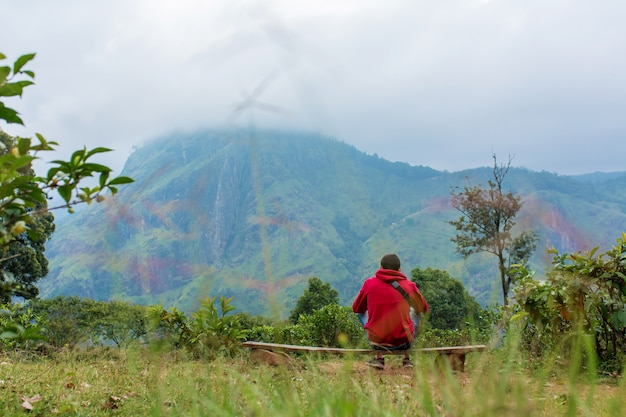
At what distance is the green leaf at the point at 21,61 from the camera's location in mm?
2672

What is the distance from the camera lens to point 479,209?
31.3 metres

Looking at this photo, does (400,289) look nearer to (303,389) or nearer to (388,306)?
(388,306)

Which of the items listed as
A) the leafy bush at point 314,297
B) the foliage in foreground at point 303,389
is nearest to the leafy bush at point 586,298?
the foliage in foreground at point 303,389

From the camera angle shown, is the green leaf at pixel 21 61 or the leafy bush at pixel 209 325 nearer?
the green leaf at pixel 21 61

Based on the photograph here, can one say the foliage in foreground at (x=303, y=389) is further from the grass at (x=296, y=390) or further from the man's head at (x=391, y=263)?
the man's head at (x=391, y=263)

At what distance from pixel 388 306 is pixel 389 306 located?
1cm

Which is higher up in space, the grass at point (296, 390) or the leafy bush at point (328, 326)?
the grass at point (296, 390)

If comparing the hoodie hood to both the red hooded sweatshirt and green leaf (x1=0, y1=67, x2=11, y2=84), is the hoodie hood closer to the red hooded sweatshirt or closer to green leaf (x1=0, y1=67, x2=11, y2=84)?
the red hooded sweatshirt

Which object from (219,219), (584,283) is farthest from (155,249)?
(584,283)

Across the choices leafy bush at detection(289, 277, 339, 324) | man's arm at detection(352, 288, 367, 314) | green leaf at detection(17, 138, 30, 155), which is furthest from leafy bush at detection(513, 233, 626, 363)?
leafy bush at detection(289, 277, 339, 324)

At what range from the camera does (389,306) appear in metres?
7.45

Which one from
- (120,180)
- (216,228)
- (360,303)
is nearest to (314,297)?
(360,303)

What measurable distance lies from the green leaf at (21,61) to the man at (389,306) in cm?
536

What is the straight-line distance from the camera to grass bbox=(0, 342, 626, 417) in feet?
4.73
